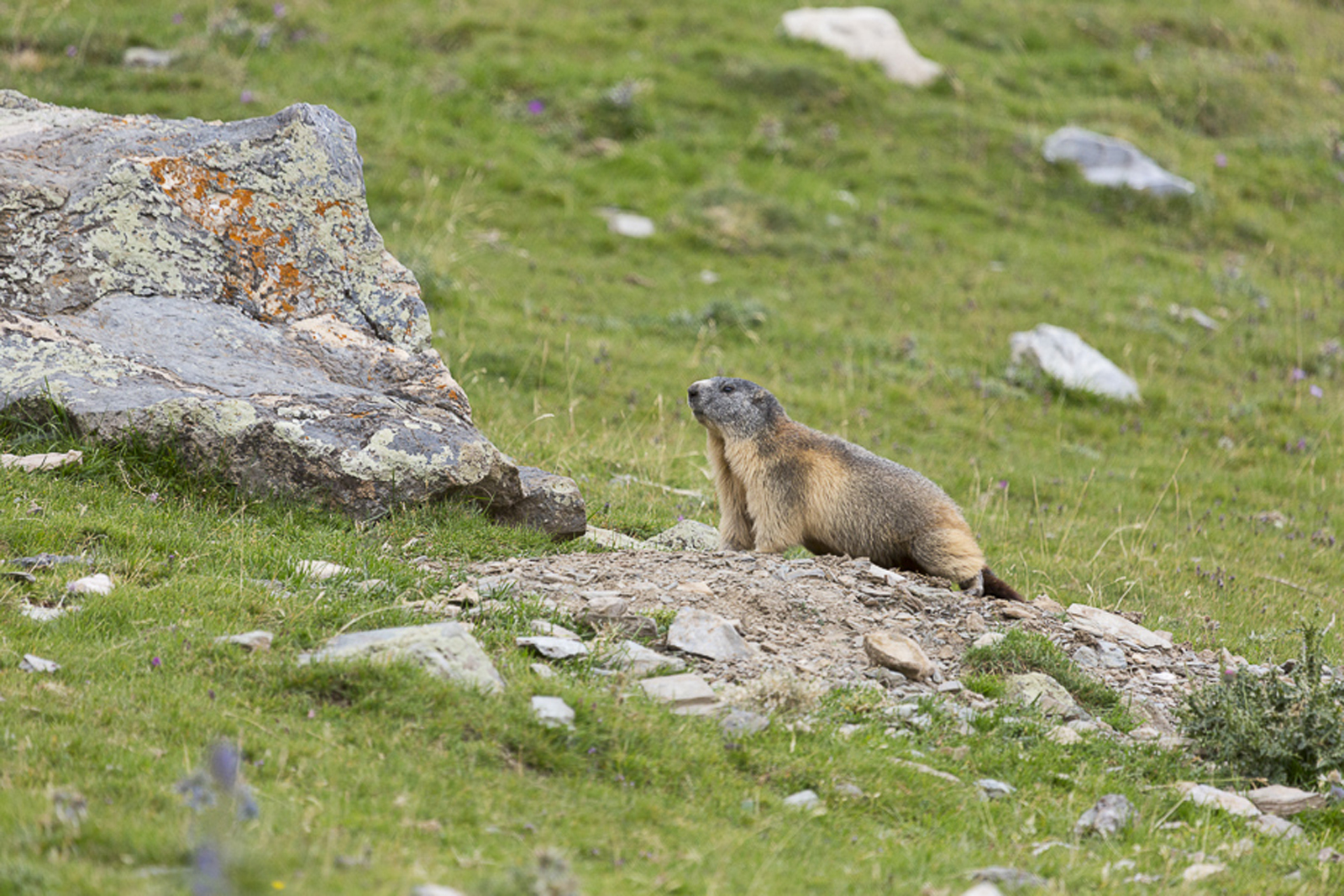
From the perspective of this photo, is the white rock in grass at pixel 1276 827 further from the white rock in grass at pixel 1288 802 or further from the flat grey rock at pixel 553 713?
the flat grey rock at pixel 553 713

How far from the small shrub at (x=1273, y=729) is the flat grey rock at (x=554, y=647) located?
11.1 ft

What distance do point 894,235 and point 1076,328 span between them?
3300 mm

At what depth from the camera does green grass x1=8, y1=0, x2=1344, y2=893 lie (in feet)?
16.4

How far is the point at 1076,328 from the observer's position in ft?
58.1

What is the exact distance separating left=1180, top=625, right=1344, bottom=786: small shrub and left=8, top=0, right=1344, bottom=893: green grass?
1.07 ft

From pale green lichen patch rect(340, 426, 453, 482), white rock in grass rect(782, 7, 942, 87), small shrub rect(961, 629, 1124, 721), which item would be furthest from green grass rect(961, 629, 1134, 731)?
white rock in grass rect(782, 7, 942, 87)

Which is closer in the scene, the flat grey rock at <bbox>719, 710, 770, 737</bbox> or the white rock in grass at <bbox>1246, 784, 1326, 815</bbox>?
the flat grey rock at <bbox>719, 710, 770, 737</bbox>

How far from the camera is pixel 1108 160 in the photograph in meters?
21.5

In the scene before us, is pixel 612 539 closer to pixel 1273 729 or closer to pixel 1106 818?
pixel 1106 818

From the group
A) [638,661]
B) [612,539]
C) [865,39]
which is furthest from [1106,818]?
[865,39]

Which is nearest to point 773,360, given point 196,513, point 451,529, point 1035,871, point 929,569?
point 929,569

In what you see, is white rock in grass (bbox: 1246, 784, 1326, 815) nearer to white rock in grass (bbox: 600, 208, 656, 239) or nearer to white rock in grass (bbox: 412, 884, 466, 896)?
white rock in grass (bbox: 412, 884, 466, 896)

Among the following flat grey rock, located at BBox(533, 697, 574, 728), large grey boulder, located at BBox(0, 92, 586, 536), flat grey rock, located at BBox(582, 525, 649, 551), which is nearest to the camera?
flat grey rock, located at BBox(533, 697, 574, 728)

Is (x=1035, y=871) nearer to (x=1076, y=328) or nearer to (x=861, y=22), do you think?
(x=1076, y=328)
